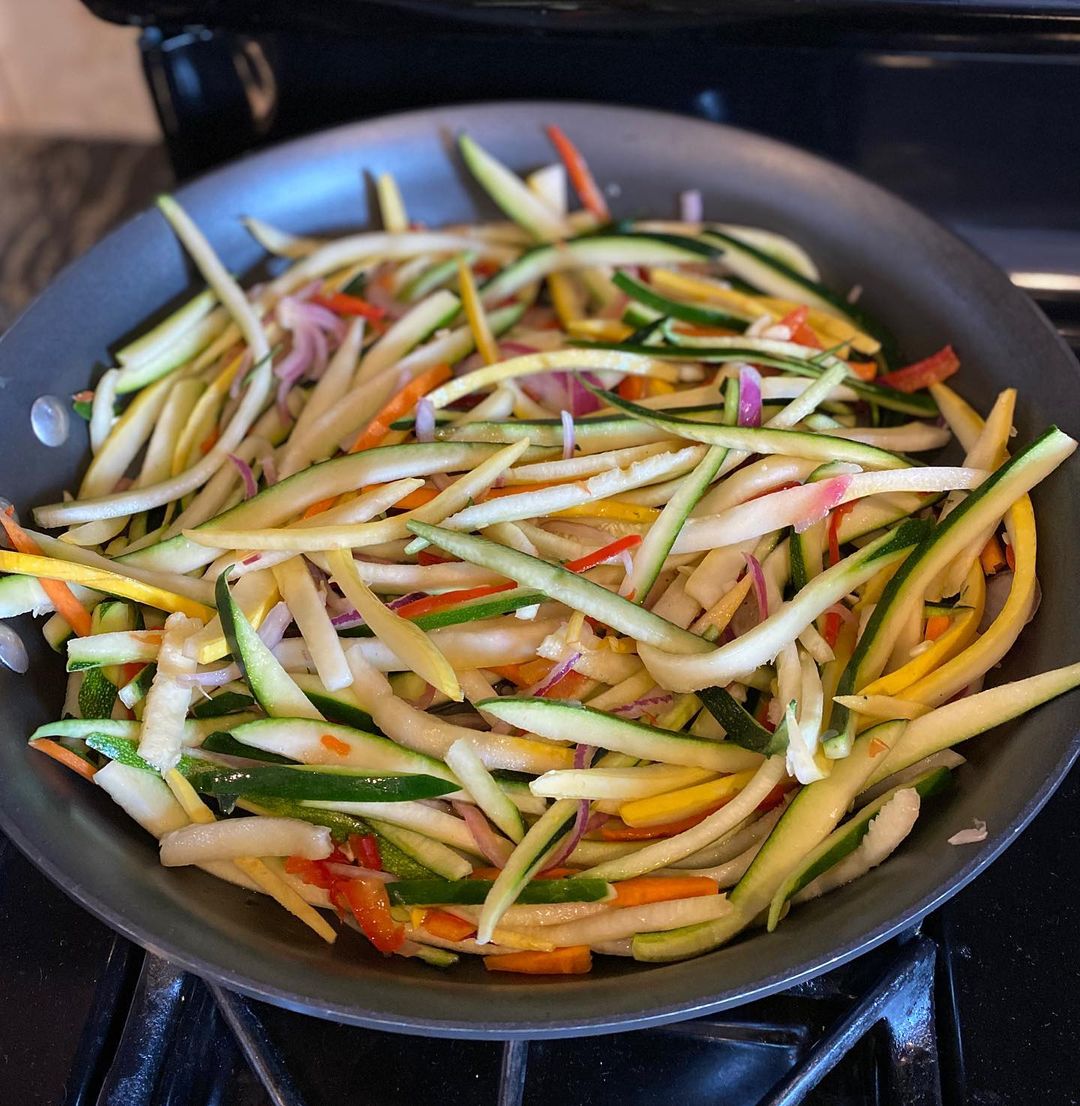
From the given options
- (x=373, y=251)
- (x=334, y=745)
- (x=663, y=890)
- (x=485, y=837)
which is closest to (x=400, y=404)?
(x=373, y=251)

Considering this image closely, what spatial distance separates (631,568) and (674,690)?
0.51ft

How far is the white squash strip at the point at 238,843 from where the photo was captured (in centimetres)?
109

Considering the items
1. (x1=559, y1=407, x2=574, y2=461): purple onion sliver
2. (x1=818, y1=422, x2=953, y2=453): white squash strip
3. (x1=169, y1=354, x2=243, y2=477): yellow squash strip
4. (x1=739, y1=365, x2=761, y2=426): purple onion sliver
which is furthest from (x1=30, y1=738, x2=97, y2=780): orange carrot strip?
(x1=818, y1=422, x2=953, y2=453): white squash strip

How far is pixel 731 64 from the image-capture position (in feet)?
5.51

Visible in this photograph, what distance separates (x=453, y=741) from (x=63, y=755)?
0.44 m

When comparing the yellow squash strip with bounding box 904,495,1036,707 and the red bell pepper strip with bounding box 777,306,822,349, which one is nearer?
the yellow squash strip with bounding box 904,495,1036,707

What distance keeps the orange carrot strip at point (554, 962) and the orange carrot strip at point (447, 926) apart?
5 cm

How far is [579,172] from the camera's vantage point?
5.69 feet

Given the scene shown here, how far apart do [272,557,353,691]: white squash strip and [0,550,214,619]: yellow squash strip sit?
0.44 ft

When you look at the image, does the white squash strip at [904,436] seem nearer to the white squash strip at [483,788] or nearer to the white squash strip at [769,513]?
the white squash strip at [769,513]

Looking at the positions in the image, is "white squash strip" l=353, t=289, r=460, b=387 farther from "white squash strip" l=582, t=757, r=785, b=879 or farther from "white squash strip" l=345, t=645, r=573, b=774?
"white squash strip" l=582, t=757, r=785, b=879

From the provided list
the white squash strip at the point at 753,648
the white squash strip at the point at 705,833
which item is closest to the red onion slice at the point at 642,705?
the white squash strip at the point at 753,648

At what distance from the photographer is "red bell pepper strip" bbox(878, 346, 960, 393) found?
1468 millimetres

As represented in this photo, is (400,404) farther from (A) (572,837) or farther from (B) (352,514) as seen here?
(A) (572,837)
